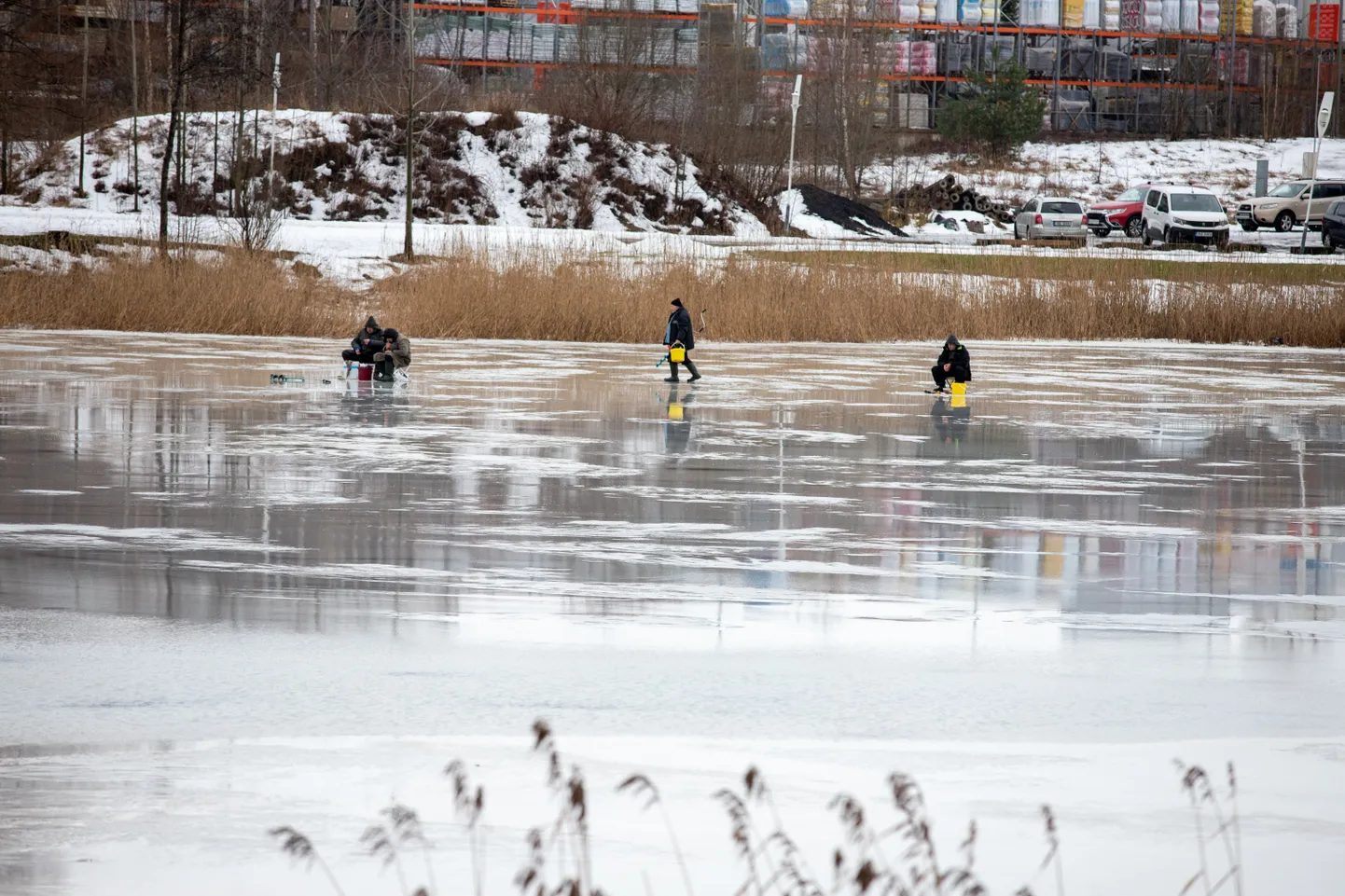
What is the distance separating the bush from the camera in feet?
224

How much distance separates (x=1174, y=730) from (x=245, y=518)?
6225mm

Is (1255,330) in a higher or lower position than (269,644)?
higher

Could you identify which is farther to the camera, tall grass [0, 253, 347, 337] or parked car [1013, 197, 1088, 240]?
parked car [1013, 197, 1088, 240]

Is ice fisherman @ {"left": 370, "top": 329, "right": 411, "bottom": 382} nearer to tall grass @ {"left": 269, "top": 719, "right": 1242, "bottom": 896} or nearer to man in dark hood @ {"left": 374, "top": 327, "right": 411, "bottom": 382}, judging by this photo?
man in dark hood @ {"left": 374, "top": 327, "right": 411, "bottom": 382}

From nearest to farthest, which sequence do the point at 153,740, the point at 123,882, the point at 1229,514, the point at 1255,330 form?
the point at 123,882 → the point at 153,740 → the point at 1229,514 → the point at 1255,330

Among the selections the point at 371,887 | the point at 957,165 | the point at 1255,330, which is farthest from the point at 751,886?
the point at 957,165

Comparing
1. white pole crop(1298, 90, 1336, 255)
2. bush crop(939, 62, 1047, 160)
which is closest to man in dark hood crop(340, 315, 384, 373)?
white pole crop(1298, 90, 1336, 255)

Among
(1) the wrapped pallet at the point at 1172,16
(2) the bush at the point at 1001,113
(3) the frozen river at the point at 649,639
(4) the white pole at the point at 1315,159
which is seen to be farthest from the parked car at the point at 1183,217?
(3) the frozen river at the point at 649,639

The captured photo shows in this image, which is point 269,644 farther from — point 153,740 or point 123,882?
point 123,882

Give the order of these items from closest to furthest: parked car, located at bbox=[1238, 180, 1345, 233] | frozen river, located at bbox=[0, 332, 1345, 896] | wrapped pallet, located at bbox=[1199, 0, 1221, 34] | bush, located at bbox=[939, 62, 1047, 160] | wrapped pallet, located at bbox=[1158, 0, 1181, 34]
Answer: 1. frozen river, located at bbox=[0, 332, 1345, 896]
2. parked car, located at bbox=[1238, 180, 1345, 233]
3. bush, located at bbox=[939, 62, 1047, 160]
4. wrapped pallet, located at bbox=[1158, 0, 1181, 34]
5. wrapped pallet, located at bbox=[1199, 0, 1221, 34]

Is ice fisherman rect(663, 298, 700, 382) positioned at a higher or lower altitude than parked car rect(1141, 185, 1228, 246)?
lower

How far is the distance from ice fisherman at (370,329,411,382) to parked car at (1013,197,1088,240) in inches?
1303

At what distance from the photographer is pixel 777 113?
63938 mm

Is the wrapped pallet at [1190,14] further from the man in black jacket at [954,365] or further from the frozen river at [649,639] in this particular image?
the frozen river at [649,639]
